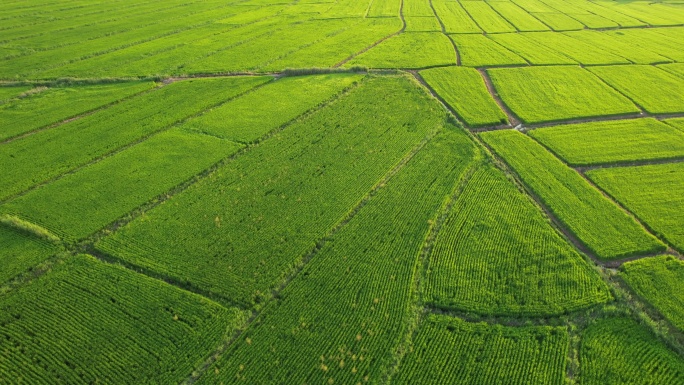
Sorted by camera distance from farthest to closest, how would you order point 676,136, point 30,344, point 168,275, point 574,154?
point 676,136, point 574,154, point 168,275, point 30,344

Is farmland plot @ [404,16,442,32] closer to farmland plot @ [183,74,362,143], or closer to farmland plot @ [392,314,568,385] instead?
farmland plot @ [183,74,362,143]

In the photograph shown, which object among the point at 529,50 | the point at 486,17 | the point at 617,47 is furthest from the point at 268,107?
the point at 486,17

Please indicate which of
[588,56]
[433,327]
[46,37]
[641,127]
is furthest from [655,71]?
[46,37]

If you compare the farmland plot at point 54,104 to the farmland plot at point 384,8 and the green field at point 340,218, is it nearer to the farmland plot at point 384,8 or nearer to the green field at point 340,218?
the green field at point 340,218

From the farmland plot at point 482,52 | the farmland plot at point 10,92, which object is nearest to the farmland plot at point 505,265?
the farmland plot at point 482,52

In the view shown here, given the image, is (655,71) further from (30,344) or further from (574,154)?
(30,344)

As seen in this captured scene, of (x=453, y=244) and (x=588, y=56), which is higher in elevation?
(x=588, y=56)
